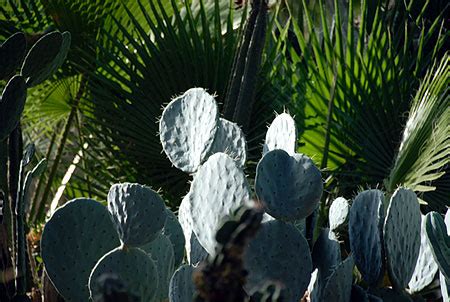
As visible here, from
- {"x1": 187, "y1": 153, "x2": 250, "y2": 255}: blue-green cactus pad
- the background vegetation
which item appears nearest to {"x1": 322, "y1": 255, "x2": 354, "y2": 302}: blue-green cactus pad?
{"x1": 187, "y1": 153, "x2": 250, "y2": 255}: blue-green cactus pad

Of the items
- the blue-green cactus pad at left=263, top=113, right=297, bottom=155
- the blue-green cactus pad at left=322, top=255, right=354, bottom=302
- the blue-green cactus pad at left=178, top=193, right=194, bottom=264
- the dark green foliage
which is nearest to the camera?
the dark green foliage

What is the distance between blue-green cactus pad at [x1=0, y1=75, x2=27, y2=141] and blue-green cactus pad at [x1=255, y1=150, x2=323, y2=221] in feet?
2.05

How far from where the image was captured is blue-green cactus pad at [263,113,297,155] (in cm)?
230

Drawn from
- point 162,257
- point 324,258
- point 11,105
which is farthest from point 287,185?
point 11,105

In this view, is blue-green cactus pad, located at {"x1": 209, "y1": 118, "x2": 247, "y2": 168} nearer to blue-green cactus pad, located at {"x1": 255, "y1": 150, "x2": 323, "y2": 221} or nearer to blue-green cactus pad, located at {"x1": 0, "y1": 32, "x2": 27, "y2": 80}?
blue-green cactus pad, located at {"x1": 255, "y1": 150, "x2": 323, "y2": 221}

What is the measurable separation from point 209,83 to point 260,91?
0.88 feet

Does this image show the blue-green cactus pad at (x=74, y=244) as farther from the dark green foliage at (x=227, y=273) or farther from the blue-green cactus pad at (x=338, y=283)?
the dark green foliage at (x=227, y=273)

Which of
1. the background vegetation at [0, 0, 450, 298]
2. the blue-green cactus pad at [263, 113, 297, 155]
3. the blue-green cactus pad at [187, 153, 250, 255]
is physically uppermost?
the blue-green cactus pad at [187, 153, 250, 255]

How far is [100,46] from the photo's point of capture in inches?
182

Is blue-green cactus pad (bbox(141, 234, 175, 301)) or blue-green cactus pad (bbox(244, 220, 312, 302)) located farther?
blue-green cactus pad (bbox(141, 234, 175, 301))

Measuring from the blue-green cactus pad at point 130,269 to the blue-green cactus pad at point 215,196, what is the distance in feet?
0.44

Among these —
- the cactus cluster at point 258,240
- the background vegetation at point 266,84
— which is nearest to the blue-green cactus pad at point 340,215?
the cactus cluster at point 258,240

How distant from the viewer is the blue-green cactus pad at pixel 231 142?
2416 mm

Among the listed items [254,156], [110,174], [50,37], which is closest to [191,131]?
[50,37]
